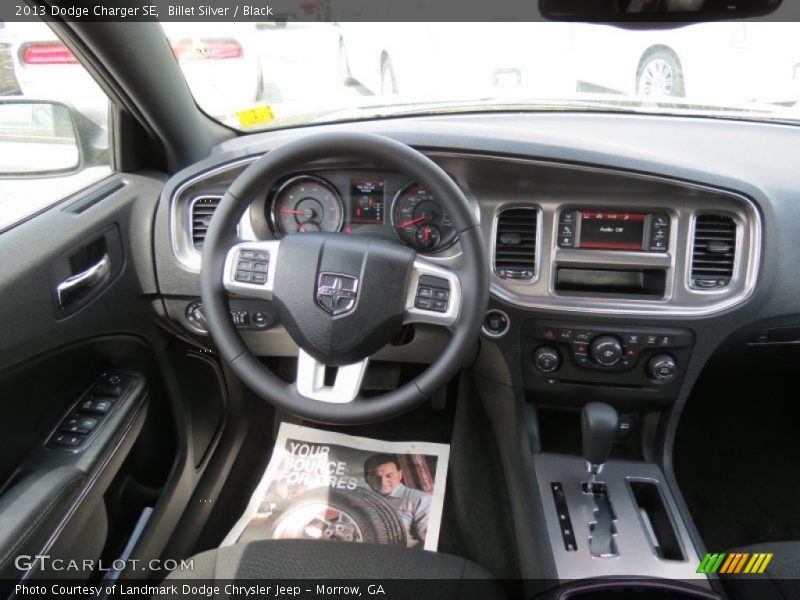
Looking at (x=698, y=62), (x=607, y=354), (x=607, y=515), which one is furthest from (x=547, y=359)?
(x=698, y=62)

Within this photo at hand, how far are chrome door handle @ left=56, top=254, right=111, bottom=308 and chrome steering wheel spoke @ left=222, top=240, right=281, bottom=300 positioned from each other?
1.29ft

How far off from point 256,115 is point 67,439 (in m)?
1.12

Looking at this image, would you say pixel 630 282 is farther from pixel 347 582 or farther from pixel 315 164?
pixel 347 582

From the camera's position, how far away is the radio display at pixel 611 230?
167 cm

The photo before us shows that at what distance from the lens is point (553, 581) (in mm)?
1521

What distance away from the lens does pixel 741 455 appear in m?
2.31

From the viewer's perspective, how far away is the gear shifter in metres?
1.59

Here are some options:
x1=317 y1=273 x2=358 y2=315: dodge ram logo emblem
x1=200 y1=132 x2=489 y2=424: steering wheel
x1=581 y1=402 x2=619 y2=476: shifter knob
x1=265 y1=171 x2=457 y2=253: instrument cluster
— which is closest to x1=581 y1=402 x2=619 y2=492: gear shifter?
x1=581 y1=402 x2=619 y2=476: shifter knob

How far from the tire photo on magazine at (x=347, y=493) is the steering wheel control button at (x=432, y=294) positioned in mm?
795

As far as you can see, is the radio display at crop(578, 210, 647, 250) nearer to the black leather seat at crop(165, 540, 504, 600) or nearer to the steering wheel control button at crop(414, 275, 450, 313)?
the steering wheel control button at crop(414, 275, 450, 313)

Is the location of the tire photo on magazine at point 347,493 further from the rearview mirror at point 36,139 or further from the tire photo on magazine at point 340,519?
the rearview mirror at point 36,139

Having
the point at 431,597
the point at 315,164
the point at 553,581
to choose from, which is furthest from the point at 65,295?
the point at 553,581

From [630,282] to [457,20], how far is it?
3.61 ft

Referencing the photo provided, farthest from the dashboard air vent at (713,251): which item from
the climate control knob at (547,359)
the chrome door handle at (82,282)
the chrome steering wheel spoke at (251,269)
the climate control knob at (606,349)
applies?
the chrome door handle at (82,282)
